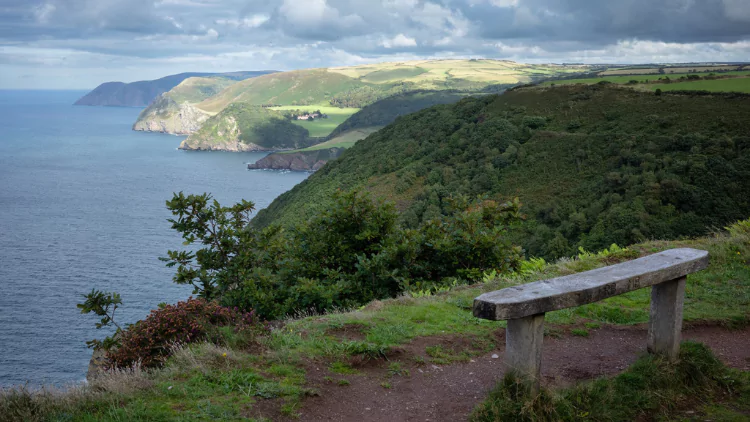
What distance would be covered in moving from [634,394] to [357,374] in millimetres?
2726

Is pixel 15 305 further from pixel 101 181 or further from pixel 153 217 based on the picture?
pixel 101 181

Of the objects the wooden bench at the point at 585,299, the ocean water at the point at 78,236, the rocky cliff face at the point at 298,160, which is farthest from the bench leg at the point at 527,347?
the rocky cliff face at the point at 298,160

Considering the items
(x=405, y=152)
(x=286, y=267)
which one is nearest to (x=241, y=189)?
(x=405, y=152)

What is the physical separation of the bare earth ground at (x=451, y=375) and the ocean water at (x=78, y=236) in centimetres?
513

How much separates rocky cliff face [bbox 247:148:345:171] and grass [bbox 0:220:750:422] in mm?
154970

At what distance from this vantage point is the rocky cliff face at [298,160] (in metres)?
162

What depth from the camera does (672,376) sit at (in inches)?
200

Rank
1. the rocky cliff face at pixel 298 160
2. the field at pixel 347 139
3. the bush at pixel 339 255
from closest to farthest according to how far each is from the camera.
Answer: the bush at pixel 339 255 < the rocky cliff face at pixel 298 160 < the field at pixel 347 139

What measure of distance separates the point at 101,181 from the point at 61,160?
3911 centimetres

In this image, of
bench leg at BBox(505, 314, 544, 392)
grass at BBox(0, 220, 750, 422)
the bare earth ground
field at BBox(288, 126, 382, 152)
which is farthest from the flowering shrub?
field at BBox(288, 126, 382, 152)

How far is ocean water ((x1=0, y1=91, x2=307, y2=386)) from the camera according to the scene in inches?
1656

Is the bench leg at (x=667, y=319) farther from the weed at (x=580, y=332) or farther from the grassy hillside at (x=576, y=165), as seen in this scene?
the grassy hillside at (x=576, y=165)

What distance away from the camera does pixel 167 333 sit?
6.30 m

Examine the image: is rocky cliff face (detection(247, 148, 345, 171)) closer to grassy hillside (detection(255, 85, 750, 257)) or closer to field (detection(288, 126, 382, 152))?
field (detection(288, 126, 382, 152))
